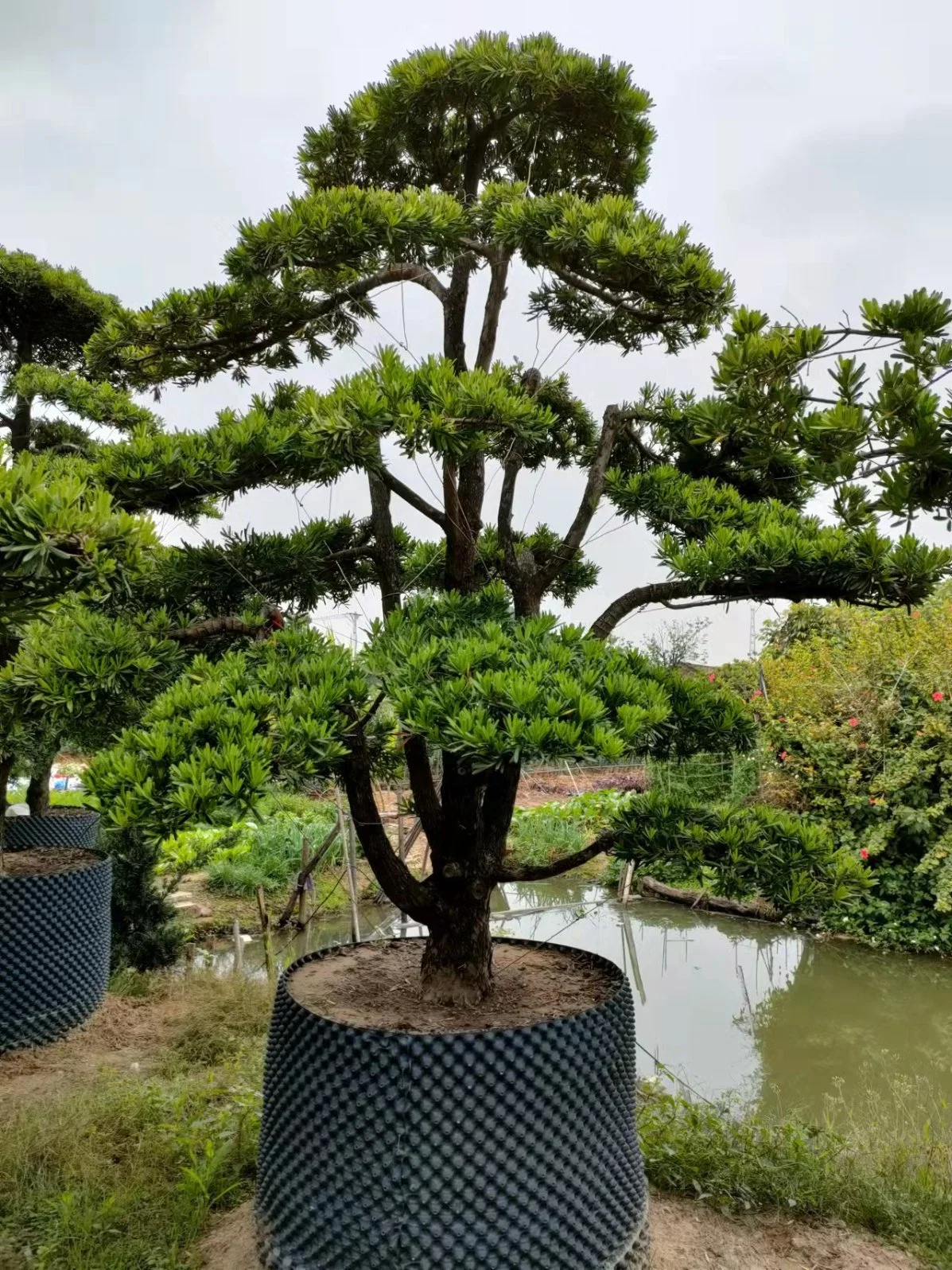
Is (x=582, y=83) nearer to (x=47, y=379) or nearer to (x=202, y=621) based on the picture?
(x=202, y=621)

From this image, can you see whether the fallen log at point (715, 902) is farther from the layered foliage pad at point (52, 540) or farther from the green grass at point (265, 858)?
the layered foliage pad at point (52, 540)

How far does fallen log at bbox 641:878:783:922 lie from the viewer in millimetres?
6914

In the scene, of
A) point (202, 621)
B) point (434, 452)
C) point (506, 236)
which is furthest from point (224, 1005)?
point (506, 236)

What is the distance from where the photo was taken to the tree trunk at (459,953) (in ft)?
7.06

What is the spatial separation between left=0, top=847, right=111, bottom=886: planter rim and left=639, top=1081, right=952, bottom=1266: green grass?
2.47 m

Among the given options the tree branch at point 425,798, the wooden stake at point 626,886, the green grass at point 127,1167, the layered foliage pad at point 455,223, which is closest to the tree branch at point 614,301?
the layered foliage pad at point 455,223

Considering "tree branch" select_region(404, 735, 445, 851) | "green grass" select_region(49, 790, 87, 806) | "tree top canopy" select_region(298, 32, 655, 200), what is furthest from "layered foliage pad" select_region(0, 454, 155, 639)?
"green grass" select_region(49, 790, 87, 806)

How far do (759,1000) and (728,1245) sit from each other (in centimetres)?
323

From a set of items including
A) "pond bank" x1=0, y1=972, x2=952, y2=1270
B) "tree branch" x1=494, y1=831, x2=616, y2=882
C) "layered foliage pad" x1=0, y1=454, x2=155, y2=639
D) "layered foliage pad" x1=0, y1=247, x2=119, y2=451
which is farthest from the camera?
"layered foliage pad" x1=0, y1=247, x2=119, y2=451

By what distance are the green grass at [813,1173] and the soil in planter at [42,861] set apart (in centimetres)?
264

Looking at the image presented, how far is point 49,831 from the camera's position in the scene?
566 centimetres

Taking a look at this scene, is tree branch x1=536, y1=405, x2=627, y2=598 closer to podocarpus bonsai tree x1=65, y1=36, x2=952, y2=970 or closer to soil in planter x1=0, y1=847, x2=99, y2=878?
podocarpus bonsai tree x1=65, y1=36, x2=952, y2=970

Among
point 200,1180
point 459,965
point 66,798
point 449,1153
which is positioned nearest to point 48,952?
point 200,1180

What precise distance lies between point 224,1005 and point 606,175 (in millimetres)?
3571
